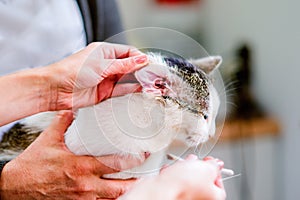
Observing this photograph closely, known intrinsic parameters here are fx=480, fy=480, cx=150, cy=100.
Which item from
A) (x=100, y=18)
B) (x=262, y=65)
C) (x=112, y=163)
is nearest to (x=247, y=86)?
(x=262, y=65)

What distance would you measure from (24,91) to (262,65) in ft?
2.99

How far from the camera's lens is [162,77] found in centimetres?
35

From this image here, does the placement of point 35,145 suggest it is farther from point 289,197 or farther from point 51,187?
point 289,197

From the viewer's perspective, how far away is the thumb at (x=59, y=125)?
419 millimetres

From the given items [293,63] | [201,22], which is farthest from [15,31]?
[201,22]

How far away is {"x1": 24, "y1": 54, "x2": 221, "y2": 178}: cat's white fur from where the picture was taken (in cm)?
35

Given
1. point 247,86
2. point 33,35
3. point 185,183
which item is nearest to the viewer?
point 185,183

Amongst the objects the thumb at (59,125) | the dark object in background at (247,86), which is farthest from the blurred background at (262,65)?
the thumb at (59,125)

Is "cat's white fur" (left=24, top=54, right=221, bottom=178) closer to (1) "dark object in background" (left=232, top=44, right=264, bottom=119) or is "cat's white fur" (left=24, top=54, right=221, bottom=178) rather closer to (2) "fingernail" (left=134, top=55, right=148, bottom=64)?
(2) "fingernail" (left=134, top=55, right=148, bottom=64)

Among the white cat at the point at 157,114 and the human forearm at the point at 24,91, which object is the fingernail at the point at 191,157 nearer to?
the white cat at the point at 157,114

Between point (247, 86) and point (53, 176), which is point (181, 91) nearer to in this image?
point (53, 176)

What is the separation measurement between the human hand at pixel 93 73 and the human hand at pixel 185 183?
7cm

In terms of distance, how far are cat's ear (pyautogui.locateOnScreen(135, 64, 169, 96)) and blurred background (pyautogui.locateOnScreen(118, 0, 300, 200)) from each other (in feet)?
2.18

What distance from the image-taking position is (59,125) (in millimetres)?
435
